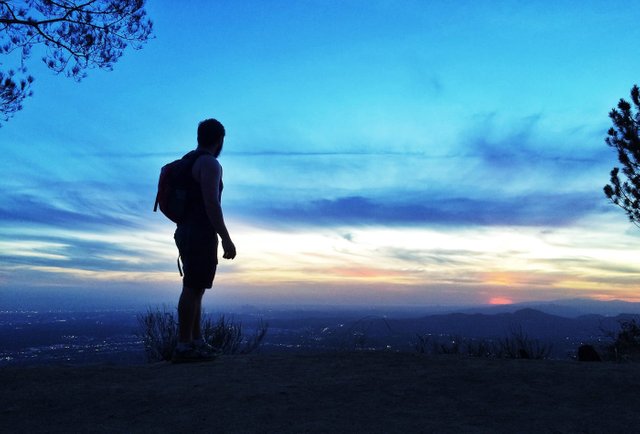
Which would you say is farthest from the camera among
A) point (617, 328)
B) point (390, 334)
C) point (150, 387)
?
point (617, 328)

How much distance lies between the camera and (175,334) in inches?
270

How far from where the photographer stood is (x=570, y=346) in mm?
8234

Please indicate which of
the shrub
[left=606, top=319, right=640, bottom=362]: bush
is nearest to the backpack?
→ the shrub

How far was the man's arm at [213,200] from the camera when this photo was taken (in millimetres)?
4414

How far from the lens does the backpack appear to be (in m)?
4.60

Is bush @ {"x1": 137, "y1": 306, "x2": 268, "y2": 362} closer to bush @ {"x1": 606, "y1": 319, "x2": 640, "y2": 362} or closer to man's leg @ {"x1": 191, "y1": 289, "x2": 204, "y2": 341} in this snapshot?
man's leg @ {"x1": 191, "y1": 289, "x2": 204, "y2": 341}

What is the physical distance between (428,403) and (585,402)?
0.99 metres

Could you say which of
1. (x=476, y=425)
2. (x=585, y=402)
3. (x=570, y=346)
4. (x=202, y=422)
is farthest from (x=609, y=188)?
(x=202, y=422)

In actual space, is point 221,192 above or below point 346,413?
above

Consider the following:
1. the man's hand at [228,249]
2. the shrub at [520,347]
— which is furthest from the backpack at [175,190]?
the shrub at [520,347]

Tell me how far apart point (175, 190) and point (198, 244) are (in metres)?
0.57

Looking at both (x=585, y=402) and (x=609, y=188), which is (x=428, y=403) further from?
(x=609, y=188)

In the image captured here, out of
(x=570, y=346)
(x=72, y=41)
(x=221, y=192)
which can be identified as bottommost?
(x=570, y=346)

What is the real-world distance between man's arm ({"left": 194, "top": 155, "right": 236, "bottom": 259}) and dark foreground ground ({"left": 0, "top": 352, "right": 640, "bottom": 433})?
108 centimetres
